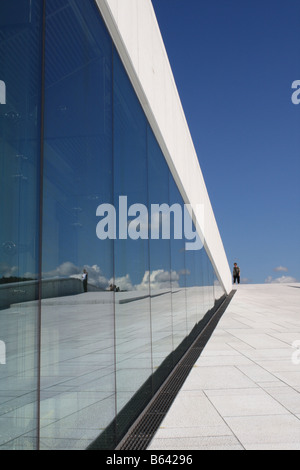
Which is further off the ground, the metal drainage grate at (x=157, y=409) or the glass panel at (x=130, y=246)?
the glass panel at (x=130, y=246)

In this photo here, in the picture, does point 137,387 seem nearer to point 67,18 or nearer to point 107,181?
point 107,181

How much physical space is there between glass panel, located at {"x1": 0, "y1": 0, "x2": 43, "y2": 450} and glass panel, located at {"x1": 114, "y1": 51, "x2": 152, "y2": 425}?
178cm

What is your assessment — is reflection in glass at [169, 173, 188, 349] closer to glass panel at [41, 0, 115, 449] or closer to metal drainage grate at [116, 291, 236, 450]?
metal drainage grate at [116, 291, 236, 450]

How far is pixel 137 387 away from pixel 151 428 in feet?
1.81

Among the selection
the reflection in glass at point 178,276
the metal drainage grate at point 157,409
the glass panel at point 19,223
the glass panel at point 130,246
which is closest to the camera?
the glass panel at point 19,223

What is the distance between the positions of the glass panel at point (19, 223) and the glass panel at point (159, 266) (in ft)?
12.1

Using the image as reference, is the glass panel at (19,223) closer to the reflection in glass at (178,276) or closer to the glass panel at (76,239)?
the glass panel at (76,239)

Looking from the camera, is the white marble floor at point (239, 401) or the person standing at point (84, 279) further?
the white marble floor at point (239, 401)

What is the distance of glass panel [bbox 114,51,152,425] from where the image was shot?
4191mm

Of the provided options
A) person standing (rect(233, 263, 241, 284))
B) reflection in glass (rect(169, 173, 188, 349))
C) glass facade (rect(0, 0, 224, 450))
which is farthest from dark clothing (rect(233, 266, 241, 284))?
glass facade (rect(0, 0, 224, 450))

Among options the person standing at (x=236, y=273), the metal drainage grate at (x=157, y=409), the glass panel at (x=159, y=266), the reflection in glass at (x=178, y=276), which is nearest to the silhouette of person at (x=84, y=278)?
the metal drainage grate at (x=157, y=409)

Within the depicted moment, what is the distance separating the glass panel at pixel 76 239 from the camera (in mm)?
2492

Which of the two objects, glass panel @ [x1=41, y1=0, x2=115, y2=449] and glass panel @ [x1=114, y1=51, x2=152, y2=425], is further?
glass panel @ [x1=114, y1=51, x2=152, y2=425]

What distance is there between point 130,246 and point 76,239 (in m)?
1.79
